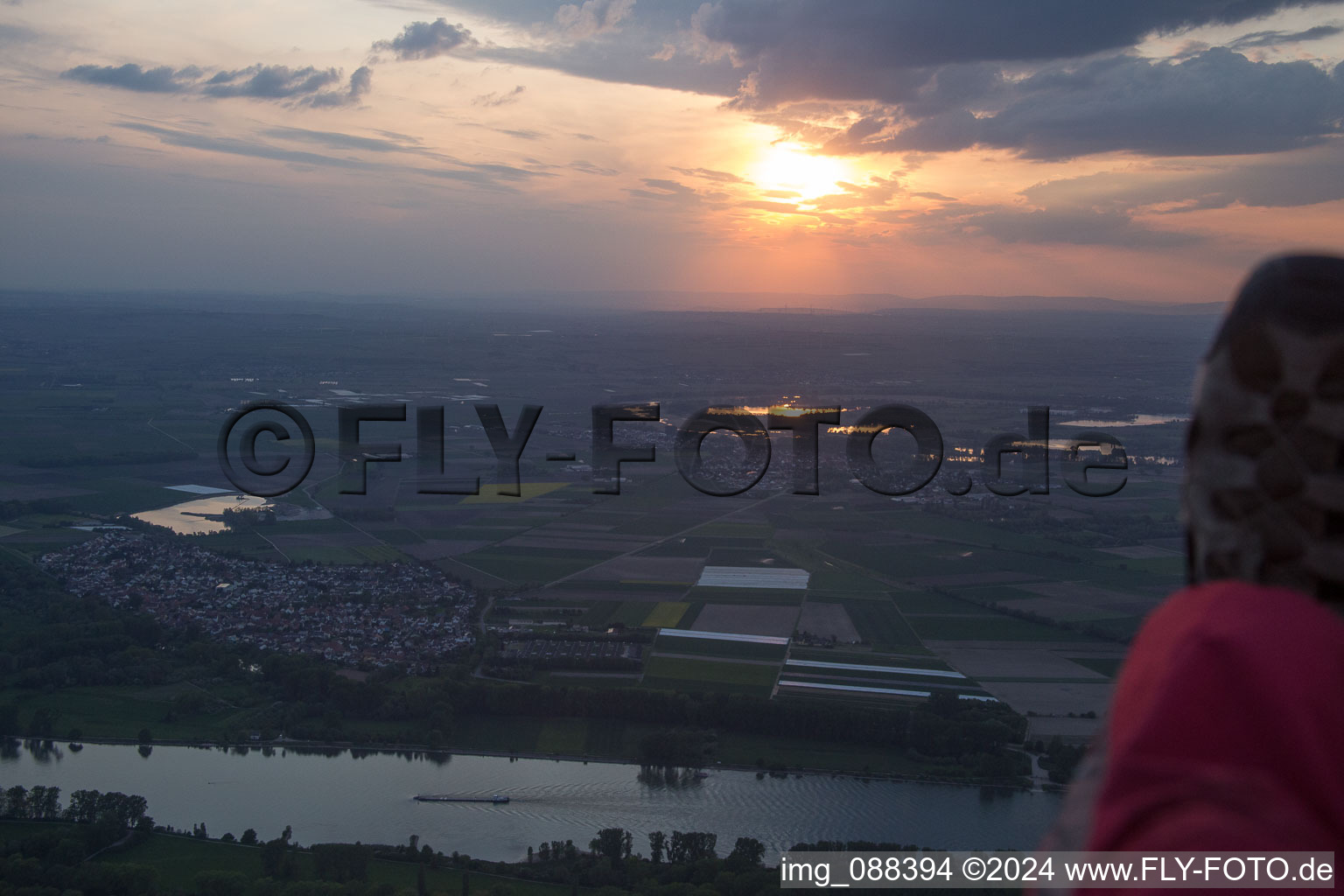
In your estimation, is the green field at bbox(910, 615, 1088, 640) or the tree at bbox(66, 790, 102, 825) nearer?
the tree at bbox(66, 790, 102, 825)

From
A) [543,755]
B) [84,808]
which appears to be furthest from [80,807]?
[543,755]

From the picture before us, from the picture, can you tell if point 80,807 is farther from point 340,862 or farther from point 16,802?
point 340,862

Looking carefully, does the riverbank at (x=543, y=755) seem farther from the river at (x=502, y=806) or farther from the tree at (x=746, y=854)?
the tree at (x=746, y=854)

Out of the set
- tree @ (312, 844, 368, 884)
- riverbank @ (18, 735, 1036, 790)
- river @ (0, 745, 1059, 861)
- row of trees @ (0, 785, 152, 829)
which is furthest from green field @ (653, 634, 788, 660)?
row of trees @ (0, 785, 152, 829)

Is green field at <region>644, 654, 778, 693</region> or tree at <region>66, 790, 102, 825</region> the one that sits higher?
green field at <region>644, 654, 778, 693</region>

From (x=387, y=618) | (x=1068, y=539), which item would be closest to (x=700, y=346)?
(x=1068, y=539)

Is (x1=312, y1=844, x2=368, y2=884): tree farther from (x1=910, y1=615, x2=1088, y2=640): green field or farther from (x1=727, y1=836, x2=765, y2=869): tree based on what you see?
(x1=910, y1=615, x2=1088, y2=640): green field
